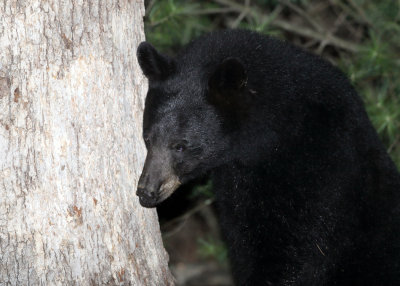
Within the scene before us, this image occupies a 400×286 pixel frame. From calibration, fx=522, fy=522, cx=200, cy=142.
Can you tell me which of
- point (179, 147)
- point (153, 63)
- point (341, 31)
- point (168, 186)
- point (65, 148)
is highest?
point (153, 63)

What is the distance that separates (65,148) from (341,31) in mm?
6114

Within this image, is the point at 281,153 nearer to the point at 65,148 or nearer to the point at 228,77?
the point at 228,77

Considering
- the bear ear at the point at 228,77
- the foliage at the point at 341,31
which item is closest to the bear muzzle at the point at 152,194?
the bear ear at the point at 228,77

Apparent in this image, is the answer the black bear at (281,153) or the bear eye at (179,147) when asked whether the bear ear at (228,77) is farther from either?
the bear eye at (179,147)

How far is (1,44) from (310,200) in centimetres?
230

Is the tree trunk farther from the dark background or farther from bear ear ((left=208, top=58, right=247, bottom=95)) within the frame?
the dark background

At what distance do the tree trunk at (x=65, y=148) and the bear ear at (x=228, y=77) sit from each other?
2.13 feet

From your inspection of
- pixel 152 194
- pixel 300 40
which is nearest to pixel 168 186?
pixel 152 194

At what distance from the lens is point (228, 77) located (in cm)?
358

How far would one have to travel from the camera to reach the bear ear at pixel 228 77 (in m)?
3.47

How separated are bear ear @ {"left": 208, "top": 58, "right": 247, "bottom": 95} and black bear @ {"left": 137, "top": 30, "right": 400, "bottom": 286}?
1 cm

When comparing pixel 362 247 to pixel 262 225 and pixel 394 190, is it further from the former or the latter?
pixel 262 225

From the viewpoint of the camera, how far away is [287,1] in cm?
668

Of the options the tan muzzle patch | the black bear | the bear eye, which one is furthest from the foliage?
the tan muzzle patch
